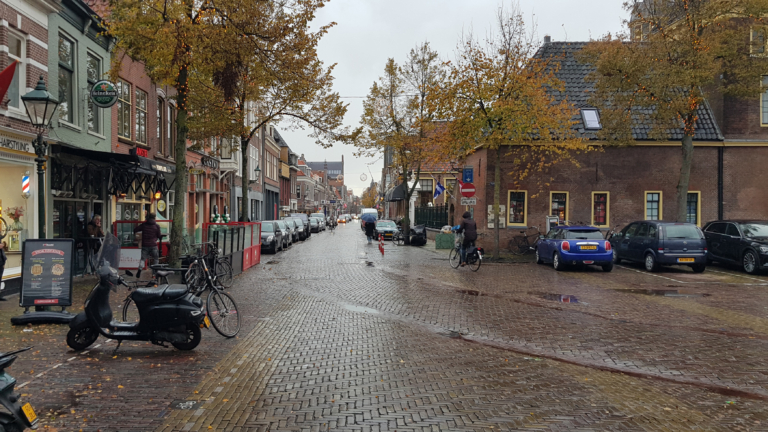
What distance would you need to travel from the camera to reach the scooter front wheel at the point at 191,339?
22.2ft

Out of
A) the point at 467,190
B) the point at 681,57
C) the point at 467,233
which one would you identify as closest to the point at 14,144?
the point at 467,233

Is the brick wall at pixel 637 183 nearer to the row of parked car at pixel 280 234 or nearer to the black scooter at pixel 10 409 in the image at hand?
the row of parked car at pixel 280 234

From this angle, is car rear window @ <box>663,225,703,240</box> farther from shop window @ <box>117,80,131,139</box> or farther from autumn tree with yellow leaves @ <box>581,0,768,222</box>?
shop window @ <box>117,80,131,139</box>

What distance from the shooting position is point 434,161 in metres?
22.2

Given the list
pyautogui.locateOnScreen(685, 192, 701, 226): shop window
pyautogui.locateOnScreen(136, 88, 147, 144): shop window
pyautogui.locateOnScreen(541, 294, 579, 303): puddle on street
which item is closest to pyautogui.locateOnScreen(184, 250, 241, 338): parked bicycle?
pyautogui.locateOnScreen(541, 294, 579, 303): puddle on street

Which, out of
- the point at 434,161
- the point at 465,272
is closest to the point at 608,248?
the point at 465,272

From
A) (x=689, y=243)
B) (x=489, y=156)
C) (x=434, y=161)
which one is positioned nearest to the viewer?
(x=689, y=243)

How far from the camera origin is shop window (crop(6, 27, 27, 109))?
38.4 feet

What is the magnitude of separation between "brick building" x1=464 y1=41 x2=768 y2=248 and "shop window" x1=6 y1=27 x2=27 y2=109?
1685cm

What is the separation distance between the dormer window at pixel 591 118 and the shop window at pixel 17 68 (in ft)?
67.5

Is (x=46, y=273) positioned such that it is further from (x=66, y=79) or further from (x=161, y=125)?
(x=161, y=125)

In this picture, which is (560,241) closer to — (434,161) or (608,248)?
(608,248)

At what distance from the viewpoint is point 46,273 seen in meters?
8.32

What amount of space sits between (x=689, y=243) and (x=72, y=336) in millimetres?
15877
